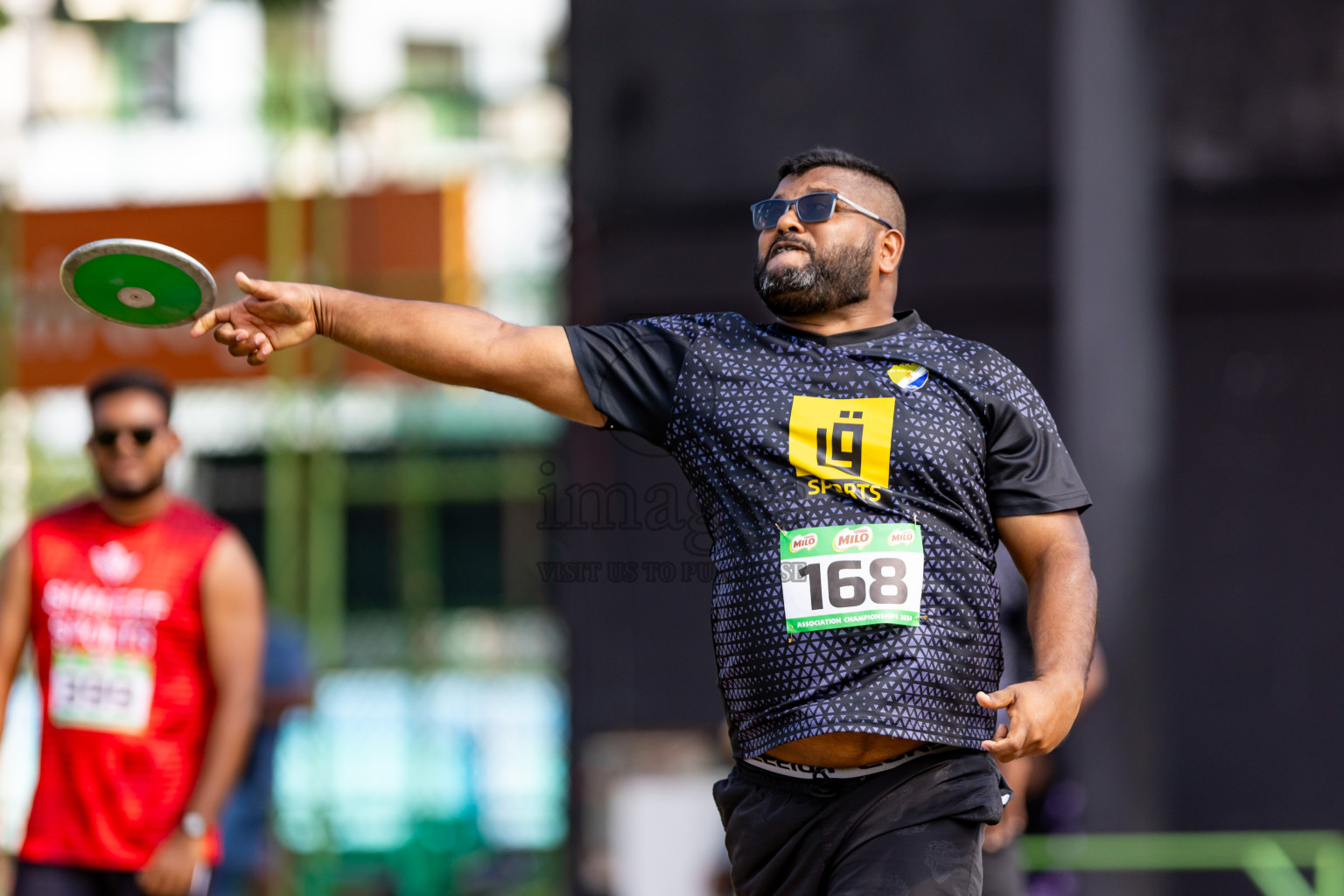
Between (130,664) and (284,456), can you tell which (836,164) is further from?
(284,456)

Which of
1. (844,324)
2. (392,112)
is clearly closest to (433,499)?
(392,112)

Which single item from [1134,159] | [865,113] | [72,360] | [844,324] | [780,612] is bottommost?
[780,612]

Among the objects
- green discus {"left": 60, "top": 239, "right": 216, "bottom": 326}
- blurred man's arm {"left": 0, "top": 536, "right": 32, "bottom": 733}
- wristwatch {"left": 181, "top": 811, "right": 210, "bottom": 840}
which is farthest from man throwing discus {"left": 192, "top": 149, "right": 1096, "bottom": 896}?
blurred man's arm {"left": 0, "top": 536, "right": 32, "bottom": 733}

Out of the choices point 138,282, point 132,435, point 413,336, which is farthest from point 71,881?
point 413,336

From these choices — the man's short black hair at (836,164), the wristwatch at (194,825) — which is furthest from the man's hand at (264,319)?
the wristwatch at (194,825)

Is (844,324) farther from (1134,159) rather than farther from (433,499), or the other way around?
(433,499)

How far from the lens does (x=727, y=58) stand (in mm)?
10438

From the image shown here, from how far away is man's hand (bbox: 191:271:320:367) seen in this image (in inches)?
134

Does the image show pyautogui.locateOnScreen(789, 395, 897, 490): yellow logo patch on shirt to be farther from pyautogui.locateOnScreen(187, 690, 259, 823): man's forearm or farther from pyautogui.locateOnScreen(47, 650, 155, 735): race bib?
pyautogui.locateOnScreen(47, 650, 155, 735): race bib

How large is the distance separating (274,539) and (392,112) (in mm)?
3657

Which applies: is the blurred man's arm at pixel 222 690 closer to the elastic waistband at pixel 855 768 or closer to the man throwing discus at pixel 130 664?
the man throwing discus at pixel 130 664

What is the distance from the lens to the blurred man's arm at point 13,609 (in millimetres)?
5219

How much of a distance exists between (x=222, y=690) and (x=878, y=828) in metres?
2.72

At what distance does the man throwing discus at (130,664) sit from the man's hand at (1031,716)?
298cm
